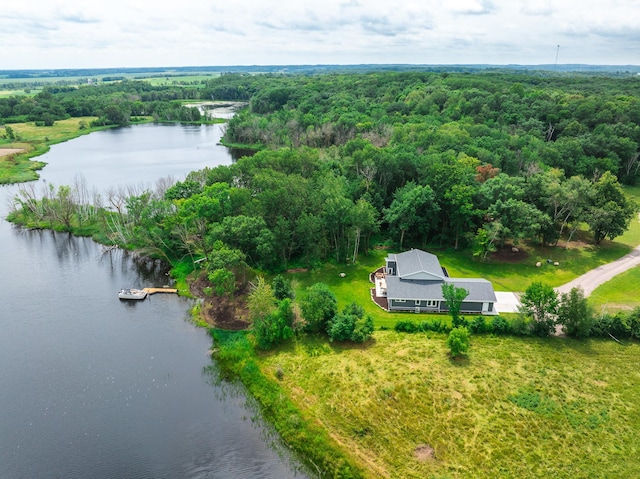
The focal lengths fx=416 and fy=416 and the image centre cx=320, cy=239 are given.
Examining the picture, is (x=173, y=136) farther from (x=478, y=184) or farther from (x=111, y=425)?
(x=111, y=425)

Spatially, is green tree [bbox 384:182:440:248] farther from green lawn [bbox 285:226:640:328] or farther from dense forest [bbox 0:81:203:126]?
dense forest [bbox 0:81:203:126]

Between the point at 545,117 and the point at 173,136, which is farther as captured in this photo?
the point at 173,136

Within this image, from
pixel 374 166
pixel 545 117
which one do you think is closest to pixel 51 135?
pixel 374 166

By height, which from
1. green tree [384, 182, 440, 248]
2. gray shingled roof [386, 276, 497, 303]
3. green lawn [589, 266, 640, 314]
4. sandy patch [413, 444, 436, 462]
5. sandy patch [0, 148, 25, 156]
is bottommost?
sandy patch [413, 444, 436, 462]

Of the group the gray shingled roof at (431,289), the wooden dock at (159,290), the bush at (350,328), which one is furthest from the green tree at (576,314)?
the wooden dock at (159,290)

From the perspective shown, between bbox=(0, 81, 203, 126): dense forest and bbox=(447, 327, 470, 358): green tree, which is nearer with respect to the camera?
bbox=(447, 327, 470, 358): green tree

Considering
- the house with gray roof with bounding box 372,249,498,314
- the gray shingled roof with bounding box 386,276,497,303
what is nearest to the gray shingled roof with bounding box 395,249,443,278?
the house with gray roof with bounding box 372,249,498,314

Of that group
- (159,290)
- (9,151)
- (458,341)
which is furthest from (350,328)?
(9,151)
